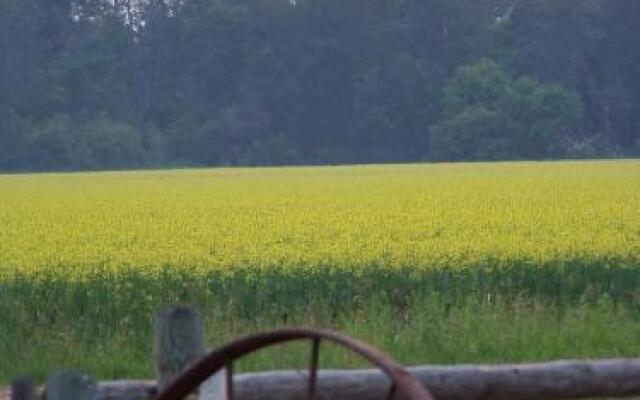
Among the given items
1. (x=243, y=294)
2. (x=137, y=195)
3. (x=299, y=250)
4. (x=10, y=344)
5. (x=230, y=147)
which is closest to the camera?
(x=10, y=344)

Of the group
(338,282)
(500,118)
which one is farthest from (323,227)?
(500,118)

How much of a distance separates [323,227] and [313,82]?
6530cm

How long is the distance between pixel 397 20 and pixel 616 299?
72.3 metres

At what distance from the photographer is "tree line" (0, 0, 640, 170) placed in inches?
2908

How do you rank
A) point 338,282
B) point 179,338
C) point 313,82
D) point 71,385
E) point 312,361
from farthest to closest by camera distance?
point 313,82 → point 338,282 → point 179,338 → point 71,385 → point 312,361

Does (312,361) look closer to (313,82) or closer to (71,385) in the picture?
(71,385)

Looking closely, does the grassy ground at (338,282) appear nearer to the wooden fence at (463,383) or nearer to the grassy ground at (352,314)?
the grassy ground at (352,314)

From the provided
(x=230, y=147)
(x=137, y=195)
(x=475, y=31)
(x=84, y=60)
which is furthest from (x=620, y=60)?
(x=137, y=195)

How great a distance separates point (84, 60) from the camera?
7894 cm

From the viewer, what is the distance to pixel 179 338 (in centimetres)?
462

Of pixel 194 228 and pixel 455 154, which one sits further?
pixel 455 154

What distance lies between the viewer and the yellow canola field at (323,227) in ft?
44.2

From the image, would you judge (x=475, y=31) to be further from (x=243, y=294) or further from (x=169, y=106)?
(x=243, y=294)

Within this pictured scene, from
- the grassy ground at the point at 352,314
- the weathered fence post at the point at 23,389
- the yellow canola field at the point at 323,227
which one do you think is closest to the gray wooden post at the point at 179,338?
the weathered fence post at the point at 23,389
